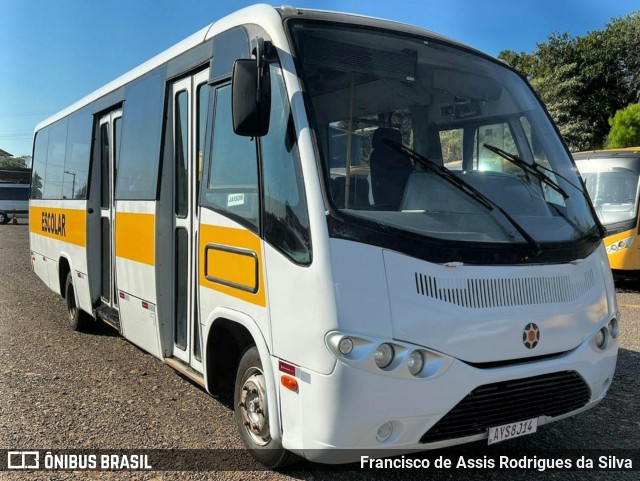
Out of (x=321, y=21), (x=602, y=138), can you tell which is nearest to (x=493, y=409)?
(x=321, y=21)

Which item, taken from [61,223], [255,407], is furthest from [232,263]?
[61,223]

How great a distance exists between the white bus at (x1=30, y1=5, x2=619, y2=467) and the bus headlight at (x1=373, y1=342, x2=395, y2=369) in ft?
0.03

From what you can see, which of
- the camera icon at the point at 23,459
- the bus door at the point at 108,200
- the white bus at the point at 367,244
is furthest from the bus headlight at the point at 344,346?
the bus door at the point at 108,200

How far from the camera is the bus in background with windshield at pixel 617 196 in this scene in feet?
36.1

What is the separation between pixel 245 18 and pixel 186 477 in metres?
3.00

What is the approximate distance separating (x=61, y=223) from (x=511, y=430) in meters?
6.92

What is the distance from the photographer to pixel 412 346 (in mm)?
2912

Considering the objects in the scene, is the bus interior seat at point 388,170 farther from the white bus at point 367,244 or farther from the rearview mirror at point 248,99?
the rearview mirror at point 248,99

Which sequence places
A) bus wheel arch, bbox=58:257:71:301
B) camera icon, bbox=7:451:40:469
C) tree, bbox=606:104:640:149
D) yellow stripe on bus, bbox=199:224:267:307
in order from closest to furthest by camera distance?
yellow stripe on bus, bbox=199:224:267:307 < camera icon, bbox=7:451:40:469 < bus wheel arch, bbox=58:257:71:301 < tree, bbox=606:104:640:149

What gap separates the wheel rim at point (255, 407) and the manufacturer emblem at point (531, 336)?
1.52 metres

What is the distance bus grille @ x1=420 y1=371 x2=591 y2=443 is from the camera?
120 inches

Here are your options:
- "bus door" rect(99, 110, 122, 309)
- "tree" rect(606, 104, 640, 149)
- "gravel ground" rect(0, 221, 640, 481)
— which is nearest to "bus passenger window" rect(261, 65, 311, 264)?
"gravel ground" rect(0, 221, 640, 481)

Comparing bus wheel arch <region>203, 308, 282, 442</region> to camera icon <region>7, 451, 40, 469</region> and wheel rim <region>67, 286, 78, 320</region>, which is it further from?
wheel rim <region>67, 286, 78, 320</region>

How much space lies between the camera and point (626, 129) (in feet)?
101
